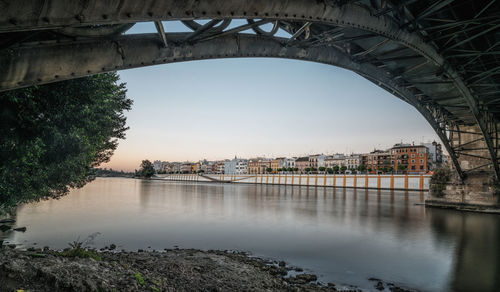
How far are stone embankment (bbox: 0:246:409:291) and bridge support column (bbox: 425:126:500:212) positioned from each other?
21.9 m

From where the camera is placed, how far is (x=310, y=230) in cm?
1767

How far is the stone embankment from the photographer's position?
15.4ft

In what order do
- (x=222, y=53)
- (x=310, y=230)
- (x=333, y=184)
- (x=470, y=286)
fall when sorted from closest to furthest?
1. (x=222, y=53)
2. (x=470, y=286)
3. (x=310, y=230)
4. (x=333, y=184)

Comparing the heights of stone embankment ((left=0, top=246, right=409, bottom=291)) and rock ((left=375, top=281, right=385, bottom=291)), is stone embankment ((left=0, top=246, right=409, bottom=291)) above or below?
above

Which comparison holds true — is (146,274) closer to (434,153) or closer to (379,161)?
(379,161)

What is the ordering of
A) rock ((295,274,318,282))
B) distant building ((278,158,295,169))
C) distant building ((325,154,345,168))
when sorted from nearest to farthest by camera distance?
rock ((295,274,318,282)), distant building ((325,154,345,168)), distant building ((278,158,295,169))

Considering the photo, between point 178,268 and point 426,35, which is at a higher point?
point 426,35

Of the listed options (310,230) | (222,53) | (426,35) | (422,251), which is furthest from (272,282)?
(426,35)

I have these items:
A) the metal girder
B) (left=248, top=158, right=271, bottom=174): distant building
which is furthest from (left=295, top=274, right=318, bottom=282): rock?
(left=248, top=158, right=271, bottom=174): distant building

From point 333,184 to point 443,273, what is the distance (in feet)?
258

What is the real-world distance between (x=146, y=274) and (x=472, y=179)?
28.1 m

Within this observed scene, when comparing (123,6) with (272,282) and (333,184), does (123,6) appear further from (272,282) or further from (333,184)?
(333,184)

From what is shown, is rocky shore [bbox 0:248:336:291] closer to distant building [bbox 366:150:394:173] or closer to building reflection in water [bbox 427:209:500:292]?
building reflection in water [bbox 427:209:500:292]

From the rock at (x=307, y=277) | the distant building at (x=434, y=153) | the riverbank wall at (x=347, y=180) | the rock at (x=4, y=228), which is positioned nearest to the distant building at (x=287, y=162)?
the riverbank wall at (x=347, y=180)
